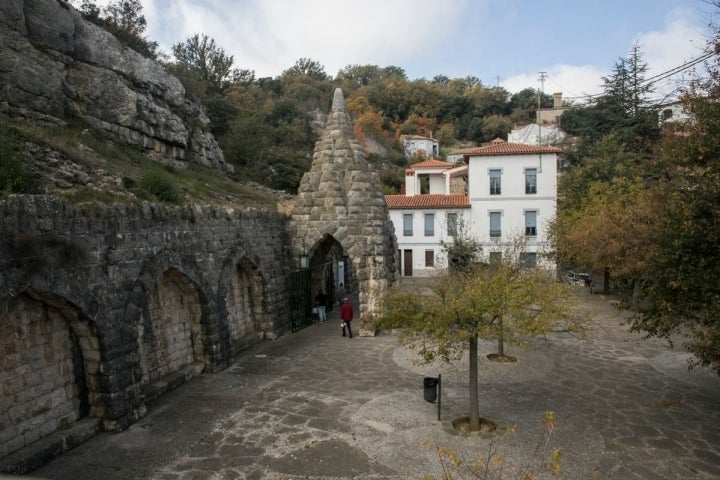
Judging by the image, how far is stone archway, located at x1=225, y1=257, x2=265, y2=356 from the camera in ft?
47.3

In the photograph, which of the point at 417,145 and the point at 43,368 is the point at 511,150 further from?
the point at 417,145

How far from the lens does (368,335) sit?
16188 millimetres

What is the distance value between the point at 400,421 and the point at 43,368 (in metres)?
6.25

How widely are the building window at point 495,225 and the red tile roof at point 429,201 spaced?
179 cm

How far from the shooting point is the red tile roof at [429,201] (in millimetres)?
33219

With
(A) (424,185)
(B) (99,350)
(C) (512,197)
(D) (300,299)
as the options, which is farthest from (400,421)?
(A) (424,185)

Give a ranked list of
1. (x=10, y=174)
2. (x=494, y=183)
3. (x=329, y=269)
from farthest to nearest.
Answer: (x=494, y=183) → (x=329, y=269) → (x=10, y=174)

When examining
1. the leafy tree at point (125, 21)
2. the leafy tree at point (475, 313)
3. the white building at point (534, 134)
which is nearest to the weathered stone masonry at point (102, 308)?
the leafy tree at point (475, 313)

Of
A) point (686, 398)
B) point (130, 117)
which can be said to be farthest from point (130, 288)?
point (130, 117)

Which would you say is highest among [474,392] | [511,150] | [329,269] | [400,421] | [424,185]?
[511,150]

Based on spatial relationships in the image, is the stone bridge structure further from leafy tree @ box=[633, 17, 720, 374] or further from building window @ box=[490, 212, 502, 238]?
building window @ box=[490, 212, 502, 238]

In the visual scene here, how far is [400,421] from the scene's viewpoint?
9297mm

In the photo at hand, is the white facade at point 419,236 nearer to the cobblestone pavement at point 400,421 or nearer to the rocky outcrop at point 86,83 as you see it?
the rocky outcrop at point 86,83

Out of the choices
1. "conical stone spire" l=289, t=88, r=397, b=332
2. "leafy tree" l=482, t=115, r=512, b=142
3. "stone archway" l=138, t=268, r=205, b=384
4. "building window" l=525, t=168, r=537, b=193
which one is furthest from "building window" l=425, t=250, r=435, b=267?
"leafy tree" l=482, t=115, r=512, b=142
